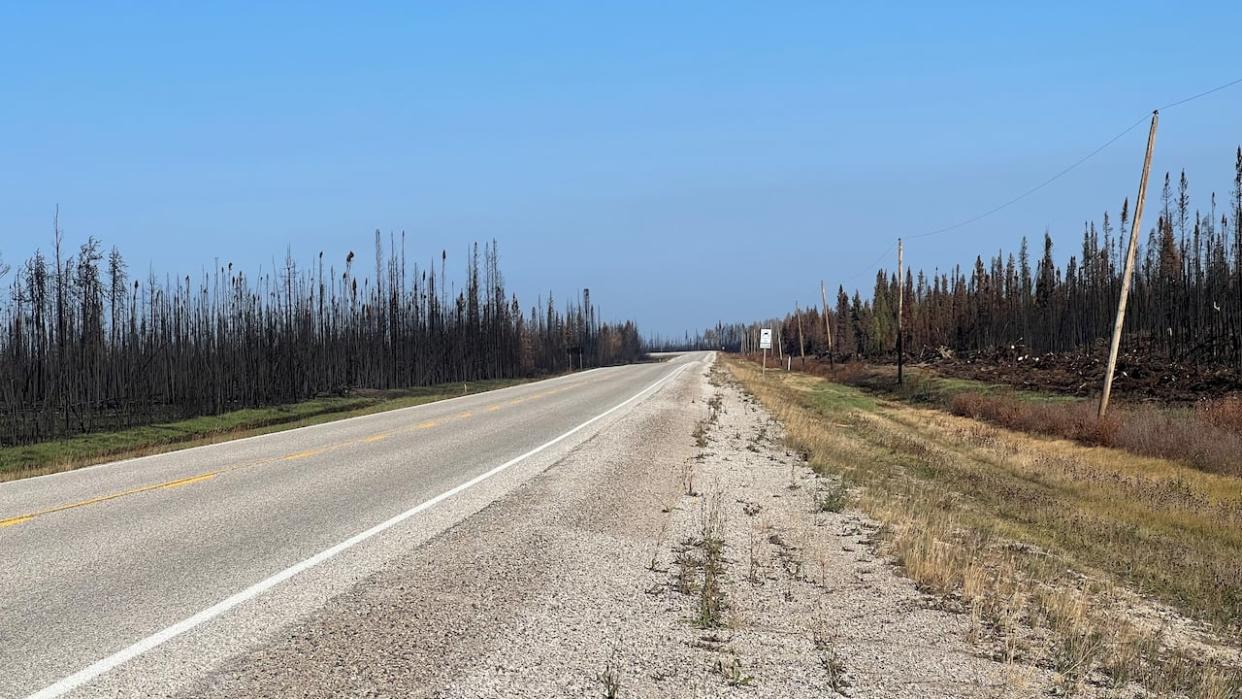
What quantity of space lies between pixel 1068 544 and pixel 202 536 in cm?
1071

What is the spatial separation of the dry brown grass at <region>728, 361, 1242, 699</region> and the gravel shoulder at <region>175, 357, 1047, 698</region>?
569 millimetres

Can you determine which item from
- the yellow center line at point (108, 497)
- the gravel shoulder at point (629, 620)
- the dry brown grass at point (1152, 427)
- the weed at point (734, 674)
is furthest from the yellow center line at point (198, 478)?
the dry brown grass at point (1152, 427)

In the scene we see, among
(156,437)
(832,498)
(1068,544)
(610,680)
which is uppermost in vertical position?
(610,680)

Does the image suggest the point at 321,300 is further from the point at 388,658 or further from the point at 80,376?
the point at 388,658

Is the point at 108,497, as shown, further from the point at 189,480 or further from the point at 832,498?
the point at 832,498

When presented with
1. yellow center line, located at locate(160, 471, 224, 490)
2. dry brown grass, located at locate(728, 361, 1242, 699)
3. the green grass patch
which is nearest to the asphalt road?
yellow center line, located at locate(160, 471, 224, 490)

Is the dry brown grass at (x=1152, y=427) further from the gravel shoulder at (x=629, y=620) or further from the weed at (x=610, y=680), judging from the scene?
the weed at (x=610, y=680)

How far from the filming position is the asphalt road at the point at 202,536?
5.20 metres

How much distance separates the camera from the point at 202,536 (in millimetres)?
8234

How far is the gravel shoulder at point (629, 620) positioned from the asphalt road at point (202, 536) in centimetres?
53

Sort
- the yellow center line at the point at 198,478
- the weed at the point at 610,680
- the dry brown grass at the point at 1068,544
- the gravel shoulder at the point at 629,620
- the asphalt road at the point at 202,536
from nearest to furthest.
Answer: the weed at the point at 610,680
the gravel shoulder at the point at 629,620
the asphalt road at the point at 202,536
the dry brown grass at the point at 1068,544
the yellow center line at the point at 198,478

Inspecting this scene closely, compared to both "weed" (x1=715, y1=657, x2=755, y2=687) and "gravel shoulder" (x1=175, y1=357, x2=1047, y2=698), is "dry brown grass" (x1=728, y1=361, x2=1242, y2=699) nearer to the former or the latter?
"gravel shoulder" (x1=175, y1=357, x2=1047, y2=698)

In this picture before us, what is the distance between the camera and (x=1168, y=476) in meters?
19.7

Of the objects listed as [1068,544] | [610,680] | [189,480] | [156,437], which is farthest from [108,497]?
[156,437]
